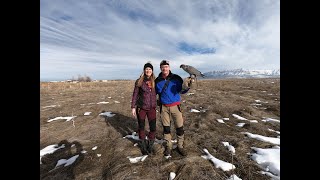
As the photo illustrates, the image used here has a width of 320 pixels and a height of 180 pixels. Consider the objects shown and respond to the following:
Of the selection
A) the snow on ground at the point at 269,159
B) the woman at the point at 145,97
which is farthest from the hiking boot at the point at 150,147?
the snow on ground at the point at 269,159

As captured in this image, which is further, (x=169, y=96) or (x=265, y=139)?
(x=265, y=139)

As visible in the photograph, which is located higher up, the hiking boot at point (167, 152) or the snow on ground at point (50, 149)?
the hiking boot at point (167, 152)

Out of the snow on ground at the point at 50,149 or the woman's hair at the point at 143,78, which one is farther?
the snow on ground at the point at 50,149

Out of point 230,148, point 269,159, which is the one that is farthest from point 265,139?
point 269,159

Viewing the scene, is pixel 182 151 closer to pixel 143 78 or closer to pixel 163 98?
pixel 163 98

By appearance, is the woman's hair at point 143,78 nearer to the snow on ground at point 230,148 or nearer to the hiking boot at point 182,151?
the hiking boot at point 182,151

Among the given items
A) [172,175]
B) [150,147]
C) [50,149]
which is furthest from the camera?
[50,149]

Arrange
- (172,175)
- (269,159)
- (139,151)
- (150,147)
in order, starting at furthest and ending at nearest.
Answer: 1. (139,151)
2. (150,147)
3. (269,159)
4. (172,175)

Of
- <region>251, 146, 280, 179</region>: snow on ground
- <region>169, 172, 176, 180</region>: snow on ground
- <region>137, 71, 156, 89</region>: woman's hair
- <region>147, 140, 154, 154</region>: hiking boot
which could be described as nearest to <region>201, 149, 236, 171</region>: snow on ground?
<region>251, 146, 280, 179</region>: snow on ground

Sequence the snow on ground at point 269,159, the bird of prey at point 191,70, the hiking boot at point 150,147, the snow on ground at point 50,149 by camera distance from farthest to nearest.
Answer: the snow on ground at point 50,149 → the hiking boot at point 150,147 → the bird of prey at point 191,70 → the snow on ground at point 269,159
